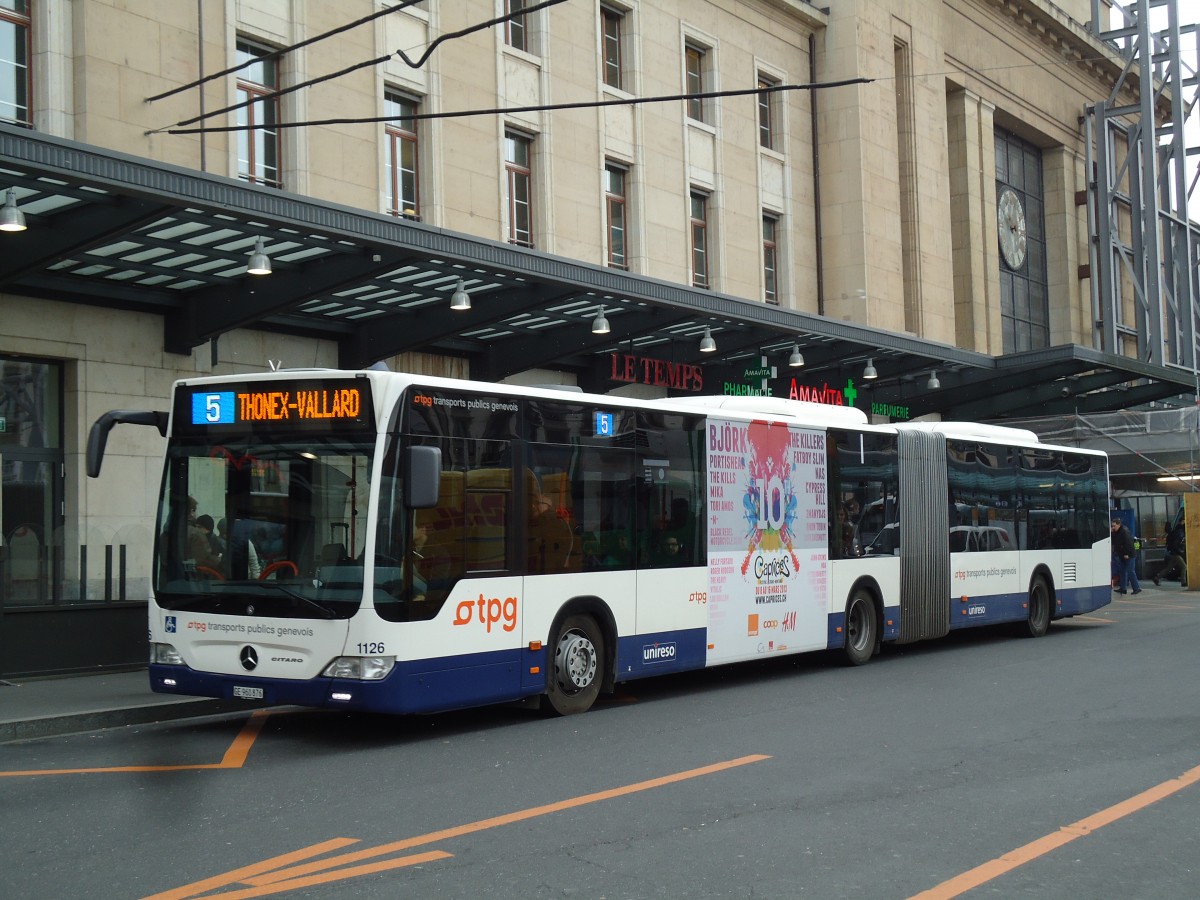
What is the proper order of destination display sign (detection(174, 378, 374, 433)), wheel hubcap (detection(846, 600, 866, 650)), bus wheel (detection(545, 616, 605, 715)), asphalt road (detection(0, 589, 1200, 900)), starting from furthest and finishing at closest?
wheel hubcap (detection(846, 600, 866, 650)), bus wheel (detection(545, 616, 605, 715)), destination display sign (detection(174, 378, 374, 433)), asphalt road (detection(0, 589, 1200, 900))

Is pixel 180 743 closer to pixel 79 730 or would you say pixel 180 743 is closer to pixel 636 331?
pixel 79 730

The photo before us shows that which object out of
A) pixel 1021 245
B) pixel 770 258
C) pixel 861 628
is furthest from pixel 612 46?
pixel 1021 245

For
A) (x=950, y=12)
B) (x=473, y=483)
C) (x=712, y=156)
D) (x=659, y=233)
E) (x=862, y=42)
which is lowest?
(x=473, y=483)

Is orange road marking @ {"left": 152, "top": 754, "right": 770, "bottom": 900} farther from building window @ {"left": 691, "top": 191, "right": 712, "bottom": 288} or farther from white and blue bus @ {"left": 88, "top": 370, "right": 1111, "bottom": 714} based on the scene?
building window @ {"left": 691, "top": 191, "right": 712, "bottom": 288}

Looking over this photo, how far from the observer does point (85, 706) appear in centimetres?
1195

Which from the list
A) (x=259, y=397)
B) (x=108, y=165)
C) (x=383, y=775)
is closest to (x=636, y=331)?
(x=108, y=165)

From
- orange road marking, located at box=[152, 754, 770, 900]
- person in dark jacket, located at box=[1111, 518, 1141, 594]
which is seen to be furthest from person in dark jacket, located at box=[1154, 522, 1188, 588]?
orange road marking, located at box=[152, 754, 770, 900]

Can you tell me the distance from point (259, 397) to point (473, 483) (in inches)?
72.0

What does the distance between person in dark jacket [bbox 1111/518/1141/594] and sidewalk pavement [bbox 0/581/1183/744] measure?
24722mm

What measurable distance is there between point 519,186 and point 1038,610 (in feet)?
37.6

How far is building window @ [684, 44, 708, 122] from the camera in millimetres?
28875

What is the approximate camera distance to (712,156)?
95.1 feet

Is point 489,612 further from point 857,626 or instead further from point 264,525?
point 857,626

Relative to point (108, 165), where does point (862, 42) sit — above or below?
above
